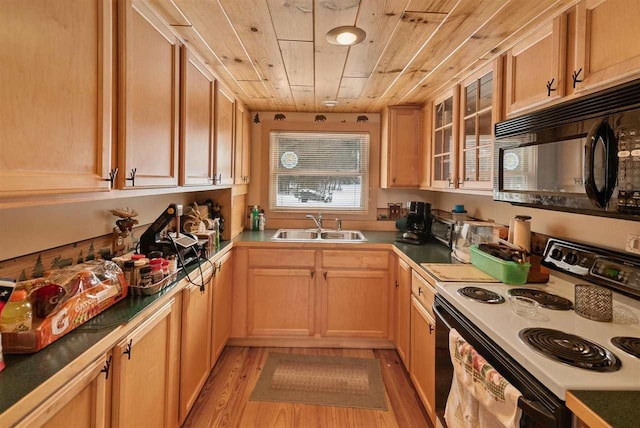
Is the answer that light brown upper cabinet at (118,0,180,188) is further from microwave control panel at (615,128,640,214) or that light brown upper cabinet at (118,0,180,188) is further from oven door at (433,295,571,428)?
microwave control panel at (615,128,640,214)

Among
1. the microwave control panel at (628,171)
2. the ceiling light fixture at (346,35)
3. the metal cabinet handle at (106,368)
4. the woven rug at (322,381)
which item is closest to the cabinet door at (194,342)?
the woven rug at (322,381)

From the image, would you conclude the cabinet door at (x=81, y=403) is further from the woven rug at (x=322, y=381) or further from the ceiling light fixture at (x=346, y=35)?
the ceiling light fixture at (x=346, y=35)

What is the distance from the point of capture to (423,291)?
1.98 metres

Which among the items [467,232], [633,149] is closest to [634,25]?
[633,149]

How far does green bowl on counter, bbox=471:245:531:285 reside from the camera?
1.63 m

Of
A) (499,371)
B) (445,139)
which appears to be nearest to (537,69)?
(445,139)

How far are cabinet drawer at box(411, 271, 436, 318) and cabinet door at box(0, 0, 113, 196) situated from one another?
62.7 inches

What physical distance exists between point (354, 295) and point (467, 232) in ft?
3.43

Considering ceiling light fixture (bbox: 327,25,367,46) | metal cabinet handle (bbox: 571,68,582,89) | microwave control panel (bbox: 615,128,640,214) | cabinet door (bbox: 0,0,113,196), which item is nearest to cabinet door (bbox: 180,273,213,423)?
cabinet door (bbox: 0,0,113,196)

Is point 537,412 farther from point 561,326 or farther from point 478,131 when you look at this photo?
point 478,131

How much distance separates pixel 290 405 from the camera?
209 centimetres

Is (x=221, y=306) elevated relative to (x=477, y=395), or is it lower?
lower

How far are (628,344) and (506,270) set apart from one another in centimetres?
62

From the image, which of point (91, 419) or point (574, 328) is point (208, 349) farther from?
point (574, 328)
